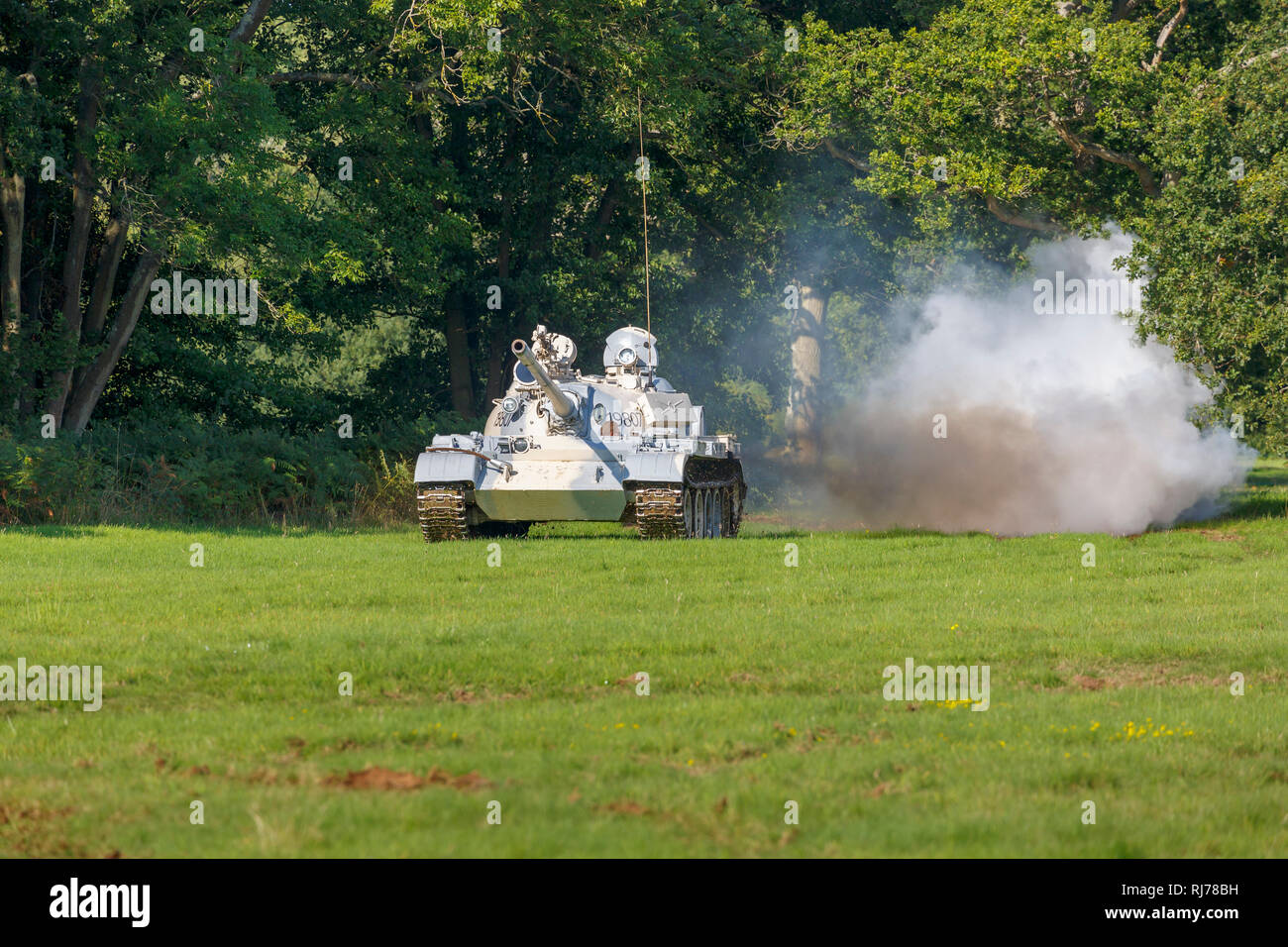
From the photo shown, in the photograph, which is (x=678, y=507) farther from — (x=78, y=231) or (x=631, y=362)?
(x=78, y=231)

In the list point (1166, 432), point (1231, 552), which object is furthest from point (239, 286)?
point (1231, 552)

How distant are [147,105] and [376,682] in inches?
692

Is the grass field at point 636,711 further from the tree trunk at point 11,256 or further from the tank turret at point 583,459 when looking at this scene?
the tree trunk at point 11,256

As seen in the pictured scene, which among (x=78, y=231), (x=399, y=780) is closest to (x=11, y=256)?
Result: (x=78, y=231)

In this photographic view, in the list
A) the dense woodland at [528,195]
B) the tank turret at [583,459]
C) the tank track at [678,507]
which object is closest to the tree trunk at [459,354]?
the dense woodland at [528,195]

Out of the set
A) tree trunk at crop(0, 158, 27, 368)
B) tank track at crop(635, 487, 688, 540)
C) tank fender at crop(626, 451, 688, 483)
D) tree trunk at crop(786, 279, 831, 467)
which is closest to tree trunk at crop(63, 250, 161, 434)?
tree trunk at crop(0, 158, 27, 368)

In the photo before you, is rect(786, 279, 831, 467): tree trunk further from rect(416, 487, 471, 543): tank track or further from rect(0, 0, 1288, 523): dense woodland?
rect(416, 487, 471, 543): tank track

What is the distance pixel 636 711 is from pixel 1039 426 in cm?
1818

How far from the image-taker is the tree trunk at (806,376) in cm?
3934

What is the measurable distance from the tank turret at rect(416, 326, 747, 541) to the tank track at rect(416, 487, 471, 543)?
0.5 inches

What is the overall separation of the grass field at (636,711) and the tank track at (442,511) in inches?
132

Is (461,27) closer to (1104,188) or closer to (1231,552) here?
(1104,188)

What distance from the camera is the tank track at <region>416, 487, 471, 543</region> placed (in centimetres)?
2156

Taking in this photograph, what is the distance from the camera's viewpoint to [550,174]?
119 feet
